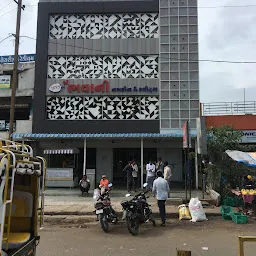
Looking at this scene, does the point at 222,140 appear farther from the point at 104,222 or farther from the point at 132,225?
the point at 104,222

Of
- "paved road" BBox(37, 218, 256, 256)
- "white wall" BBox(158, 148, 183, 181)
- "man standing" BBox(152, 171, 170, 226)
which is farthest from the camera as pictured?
"white wall" BBox(158, 148, 183, 181)

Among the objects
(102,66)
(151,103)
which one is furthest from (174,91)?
(102,66)

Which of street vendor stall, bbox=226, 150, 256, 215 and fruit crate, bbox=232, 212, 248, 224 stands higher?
street vendor stall, bbox=226, 150, 256, 215

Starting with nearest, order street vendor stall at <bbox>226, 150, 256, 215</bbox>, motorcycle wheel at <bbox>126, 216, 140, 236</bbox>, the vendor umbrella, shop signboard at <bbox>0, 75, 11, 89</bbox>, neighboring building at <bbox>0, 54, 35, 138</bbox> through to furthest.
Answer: motorcycle wheel at <bbox>126, 216, 140, 236</bbox>
street vendor stall at <bbox>226, 150, 256, 215</bbox>
the vendor umbrella
neighboring building at <bbox>0, 54, 35, 138</bbox>
shop signboard at <bbox>0, 75, 11, 89</bbox>

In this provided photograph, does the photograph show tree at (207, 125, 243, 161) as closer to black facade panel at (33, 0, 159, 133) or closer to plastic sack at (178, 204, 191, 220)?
plastic sack at (178, 204, 191, 220)

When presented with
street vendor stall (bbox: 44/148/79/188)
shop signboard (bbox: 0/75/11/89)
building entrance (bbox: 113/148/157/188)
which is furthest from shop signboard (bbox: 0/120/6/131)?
building entrance (bbox: 113/148/157/188)

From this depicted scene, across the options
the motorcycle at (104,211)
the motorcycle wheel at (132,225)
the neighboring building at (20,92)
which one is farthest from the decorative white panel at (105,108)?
the motorcycle wheel at (132,225)

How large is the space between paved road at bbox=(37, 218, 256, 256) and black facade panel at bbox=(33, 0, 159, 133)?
10641mm

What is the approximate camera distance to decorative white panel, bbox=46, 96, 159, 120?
20.5 metres

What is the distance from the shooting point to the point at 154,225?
9.62 meters

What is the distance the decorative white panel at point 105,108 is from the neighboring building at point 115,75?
0.06 m

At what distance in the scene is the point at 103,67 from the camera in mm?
20891

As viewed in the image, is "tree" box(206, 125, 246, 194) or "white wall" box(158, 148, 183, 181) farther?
"white wall" box(158, 148, 183, 181)

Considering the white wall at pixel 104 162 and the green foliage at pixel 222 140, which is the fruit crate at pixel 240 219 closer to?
the green foliage at pixel 222 140
